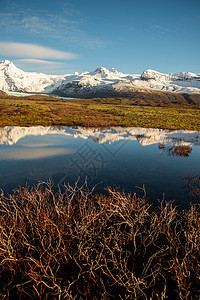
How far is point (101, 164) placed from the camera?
17.3 metres

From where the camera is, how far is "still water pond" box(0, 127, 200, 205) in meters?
13.3

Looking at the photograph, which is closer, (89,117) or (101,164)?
(101,164)

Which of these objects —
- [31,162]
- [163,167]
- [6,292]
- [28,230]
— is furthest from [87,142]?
[6,292]

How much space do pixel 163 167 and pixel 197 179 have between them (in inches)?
123

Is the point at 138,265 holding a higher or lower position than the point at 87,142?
lower

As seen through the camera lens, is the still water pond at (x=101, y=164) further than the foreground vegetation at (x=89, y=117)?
No

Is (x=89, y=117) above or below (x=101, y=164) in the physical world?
above

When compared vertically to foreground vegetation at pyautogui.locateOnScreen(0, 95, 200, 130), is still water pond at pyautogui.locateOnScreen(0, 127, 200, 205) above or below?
below

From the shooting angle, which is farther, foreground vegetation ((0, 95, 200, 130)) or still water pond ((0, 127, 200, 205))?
foreground vegetation ((0, 95, 200, 130))

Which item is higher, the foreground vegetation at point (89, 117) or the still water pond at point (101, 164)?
the foreground vegetation at point (89, 117)

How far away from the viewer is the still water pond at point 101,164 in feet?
43.5

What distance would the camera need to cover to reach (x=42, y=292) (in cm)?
488

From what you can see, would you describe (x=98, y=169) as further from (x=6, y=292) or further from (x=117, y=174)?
(x=6, y=292)

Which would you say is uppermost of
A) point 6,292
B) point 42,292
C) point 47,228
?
point 47,228
